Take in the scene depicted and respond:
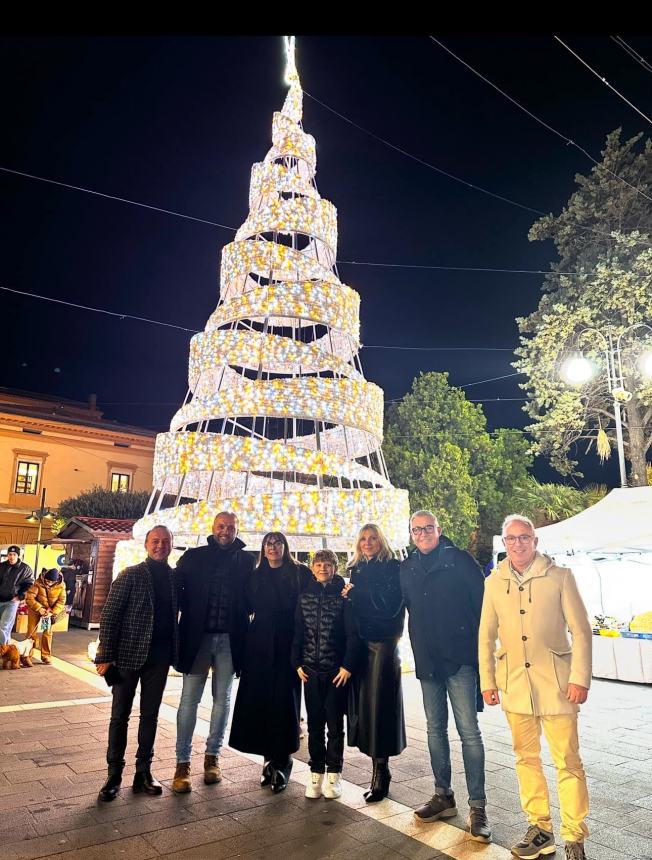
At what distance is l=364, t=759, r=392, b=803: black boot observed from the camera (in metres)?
4.05

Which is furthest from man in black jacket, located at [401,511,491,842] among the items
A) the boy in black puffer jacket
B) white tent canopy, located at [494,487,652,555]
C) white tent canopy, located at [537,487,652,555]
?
white tent canopy, located at [537,487,652,555]

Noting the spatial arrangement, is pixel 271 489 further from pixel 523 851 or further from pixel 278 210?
pixel 523 851

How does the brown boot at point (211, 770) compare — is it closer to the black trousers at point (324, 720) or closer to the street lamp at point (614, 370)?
the black trousers at point (324, 720)

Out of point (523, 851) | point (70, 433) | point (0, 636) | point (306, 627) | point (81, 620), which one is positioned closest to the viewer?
point (523, 851)

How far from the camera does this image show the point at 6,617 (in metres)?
9.48

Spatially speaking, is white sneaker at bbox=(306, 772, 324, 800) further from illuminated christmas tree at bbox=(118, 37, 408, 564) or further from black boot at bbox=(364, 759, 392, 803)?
illuminated christmas tree at bbox=(118, 37, 408, 564)

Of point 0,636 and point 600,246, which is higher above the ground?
point 600,246

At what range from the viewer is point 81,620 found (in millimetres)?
15617

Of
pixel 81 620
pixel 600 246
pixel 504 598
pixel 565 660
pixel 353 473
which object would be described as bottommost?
pixel 81 620

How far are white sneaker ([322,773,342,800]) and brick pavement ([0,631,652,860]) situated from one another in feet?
0.22

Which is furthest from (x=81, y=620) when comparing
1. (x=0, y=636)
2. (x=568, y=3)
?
(x=568, y=3)

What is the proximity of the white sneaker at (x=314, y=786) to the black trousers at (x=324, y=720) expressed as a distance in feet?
0.11

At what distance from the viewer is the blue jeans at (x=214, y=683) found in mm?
4484

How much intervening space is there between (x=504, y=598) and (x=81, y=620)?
1464 centimetres
